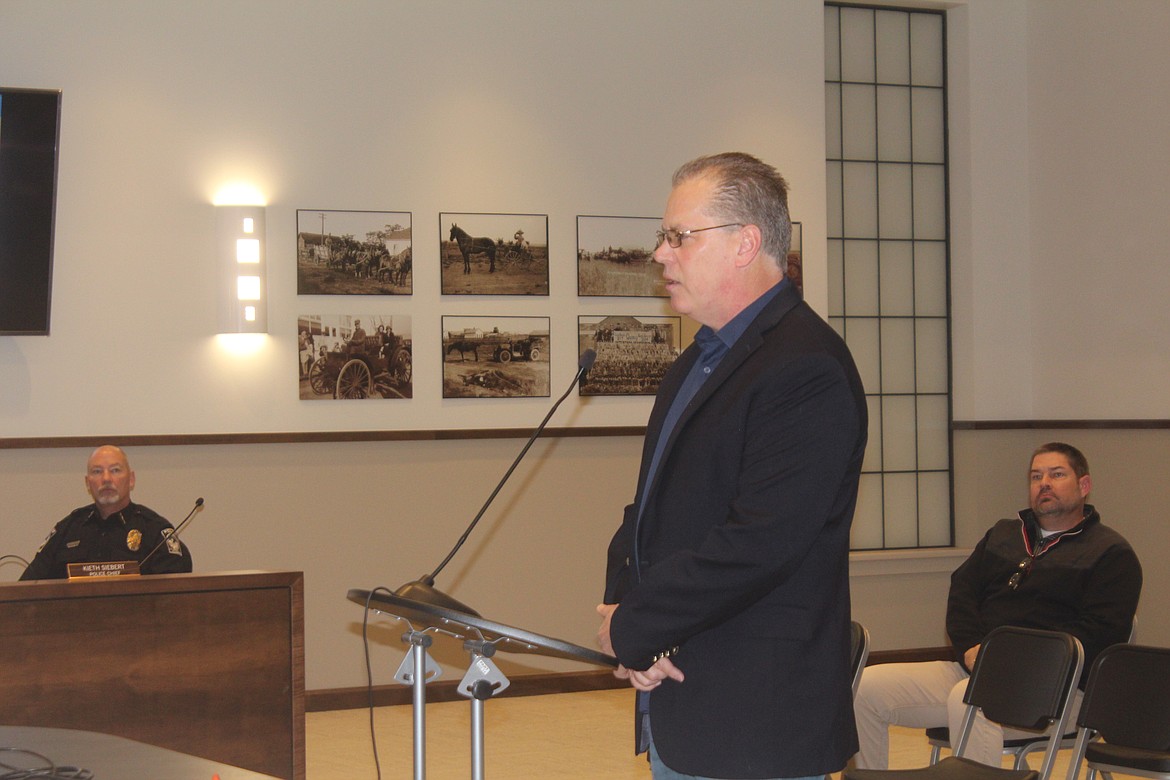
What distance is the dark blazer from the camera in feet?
6.07

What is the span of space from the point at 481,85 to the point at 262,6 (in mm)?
1096

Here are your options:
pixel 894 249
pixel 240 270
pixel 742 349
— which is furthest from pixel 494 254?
pixel 742 349

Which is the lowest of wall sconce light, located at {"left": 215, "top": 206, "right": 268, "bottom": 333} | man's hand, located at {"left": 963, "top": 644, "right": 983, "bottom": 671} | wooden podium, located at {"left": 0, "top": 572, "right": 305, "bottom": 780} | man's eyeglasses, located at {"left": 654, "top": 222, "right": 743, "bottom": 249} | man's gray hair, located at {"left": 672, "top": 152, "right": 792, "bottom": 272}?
man's hand, located at {"left": 963, "top": 644, "right": 983, "bottom": 671}

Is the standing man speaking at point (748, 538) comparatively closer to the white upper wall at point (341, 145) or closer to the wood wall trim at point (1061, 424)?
the white upper wall at point (341, 145)

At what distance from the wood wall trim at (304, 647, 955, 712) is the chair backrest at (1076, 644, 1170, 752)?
8.89ft

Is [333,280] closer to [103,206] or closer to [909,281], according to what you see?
[103,206]

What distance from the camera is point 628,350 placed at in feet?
20.1

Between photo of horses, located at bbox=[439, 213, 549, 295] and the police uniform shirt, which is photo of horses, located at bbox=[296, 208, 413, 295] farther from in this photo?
the police uniform shirt

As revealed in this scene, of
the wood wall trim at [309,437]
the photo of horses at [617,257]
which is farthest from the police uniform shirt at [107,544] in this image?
the photo of horses at [617,257]

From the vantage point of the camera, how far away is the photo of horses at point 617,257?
6.11 meters

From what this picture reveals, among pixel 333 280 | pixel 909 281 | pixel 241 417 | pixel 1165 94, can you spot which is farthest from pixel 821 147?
pixel 241 417

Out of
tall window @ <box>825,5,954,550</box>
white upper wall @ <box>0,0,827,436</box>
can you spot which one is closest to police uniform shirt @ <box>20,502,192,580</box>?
white upper wall @ <box>0,0,827,436</box>

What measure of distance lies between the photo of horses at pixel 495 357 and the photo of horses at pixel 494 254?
161 mm

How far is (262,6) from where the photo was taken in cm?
573
